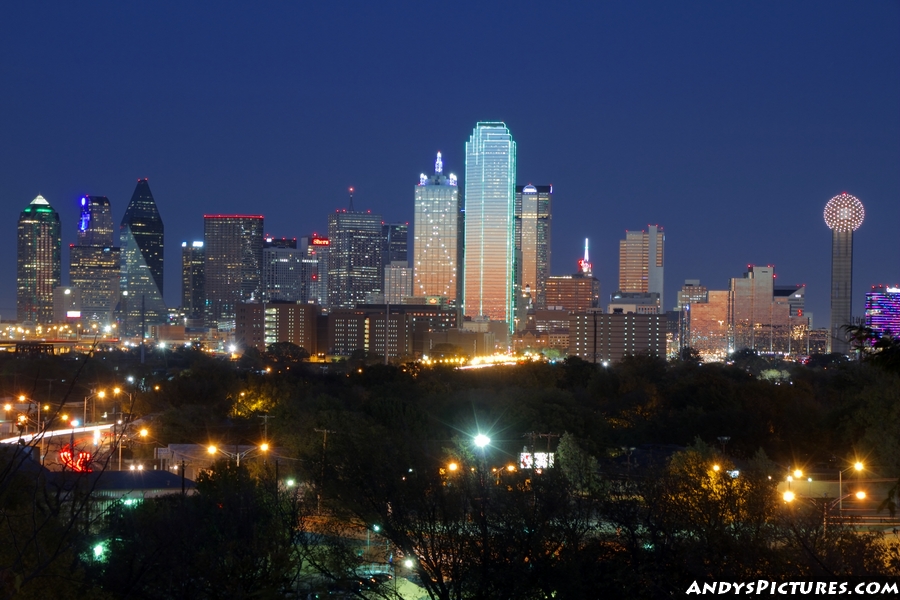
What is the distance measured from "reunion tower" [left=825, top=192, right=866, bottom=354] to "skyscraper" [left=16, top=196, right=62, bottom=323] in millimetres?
128078

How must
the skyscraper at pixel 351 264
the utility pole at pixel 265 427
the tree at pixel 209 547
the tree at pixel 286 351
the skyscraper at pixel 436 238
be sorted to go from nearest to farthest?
1. the tree at pixel 209 547
2. the utility pole at pixel 265 427
3. the tree at pixel 286 351
4. the skyscraper at pixel 436 238
5. the skyscraper at pixel 351 264

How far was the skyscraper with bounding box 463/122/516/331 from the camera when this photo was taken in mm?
168875

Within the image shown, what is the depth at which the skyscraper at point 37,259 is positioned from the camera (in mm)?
164875

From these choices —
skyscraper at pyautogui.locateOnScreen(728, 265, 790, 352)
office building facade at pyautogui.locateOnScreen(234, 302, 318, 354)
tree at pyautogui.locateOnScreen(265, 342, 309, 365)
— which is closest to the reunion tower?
skyscraper at pyautogui.locateOnScreen(728, 265, 790, 352)

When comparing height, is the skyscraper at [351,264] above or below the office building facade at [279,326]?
above

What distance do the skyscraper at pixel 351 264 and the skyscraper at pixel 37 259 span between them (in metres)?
52.5

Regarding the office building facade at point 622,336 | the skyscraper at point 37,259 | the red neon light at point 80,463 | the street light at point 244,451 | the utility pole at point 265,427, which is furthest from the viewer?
the skyscraper at point 37,259

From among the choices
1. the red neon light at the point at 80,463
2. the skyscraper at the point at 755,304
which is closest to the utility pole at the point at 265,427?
the red neon light at the point at 80,463

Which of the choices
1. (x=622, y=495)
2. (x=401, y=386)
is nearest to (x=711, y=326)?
(x=401, y=386)

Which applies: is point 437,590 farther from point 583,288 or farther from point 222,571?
point 583,288

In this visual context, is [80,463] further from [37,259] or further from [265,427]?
[37,259]

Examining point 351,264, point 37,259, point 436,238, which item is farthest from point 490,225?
point 37,259

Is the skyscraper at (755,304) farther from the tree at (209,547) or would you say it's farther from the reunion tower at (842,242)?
the tree at (209,547)

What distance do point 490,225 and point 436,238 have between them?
691 inches
